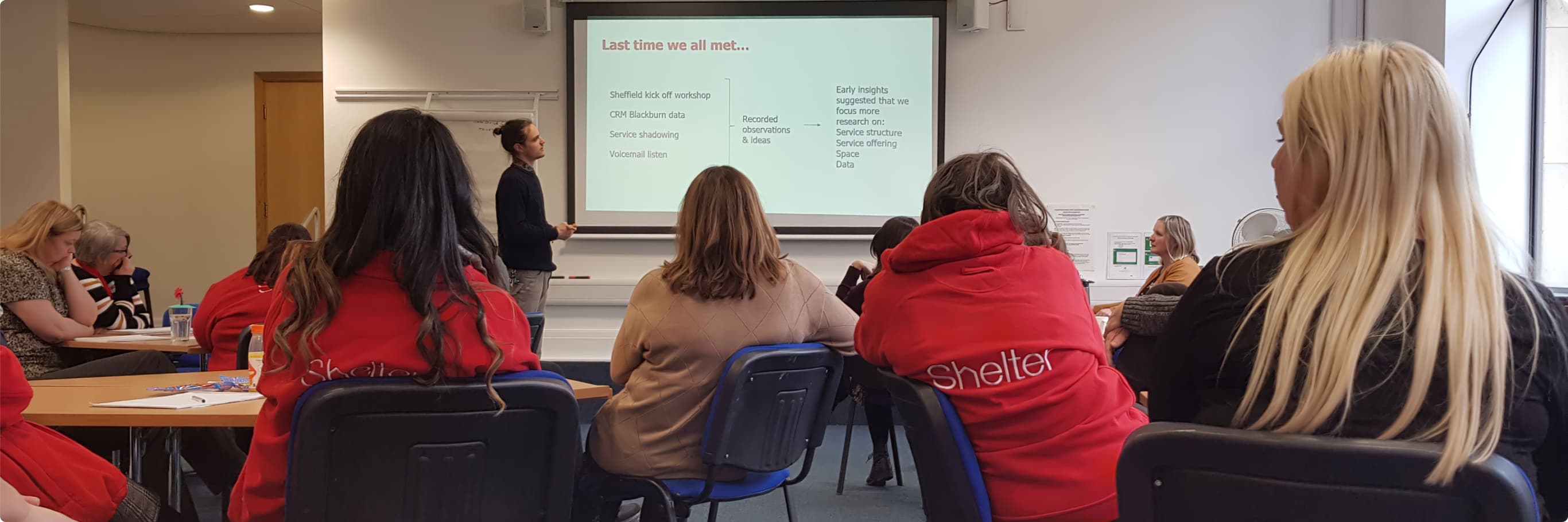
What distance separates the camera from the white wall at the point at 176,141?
23.2 feet

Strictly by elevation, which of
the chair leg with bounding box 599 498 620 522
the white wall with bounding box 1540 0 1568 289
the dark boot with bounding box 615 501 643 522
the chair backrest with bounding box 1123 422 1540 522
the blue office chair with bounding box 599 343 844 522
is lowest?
the dark boot with bounding box 615 501 643 522

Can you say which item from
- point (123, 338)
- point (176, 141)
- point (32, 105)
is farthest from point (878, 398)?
point (176, 141)

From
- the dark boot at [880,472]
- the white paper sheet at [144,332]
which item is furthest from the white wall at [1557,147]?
the white paper sheet at [144,332]

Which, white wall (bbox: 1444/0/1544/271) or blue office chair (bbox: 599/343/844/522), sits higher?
white wall (bbox: 1444/0/1544/271)

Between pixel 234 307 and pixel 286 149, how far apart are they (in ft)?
16.1

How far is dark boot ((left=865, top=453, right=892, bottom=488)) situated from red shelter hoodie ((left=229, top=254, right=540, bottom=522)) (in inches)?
96.7

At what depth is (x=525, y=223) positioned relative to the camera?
14.3 feet

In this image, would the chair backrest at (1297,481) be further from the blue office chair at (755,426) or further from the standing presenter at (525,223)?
the standing presenter at (525,223)

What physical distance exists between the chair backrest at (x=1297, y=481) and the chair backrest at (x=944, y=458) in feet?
1.81

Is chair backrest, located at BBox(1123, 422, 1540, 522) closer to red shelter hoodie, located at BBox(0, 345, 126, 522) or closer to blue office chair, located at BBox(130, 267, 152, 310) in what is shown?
red shelter hoodie, located at BBox(0, 345, 126, 522)

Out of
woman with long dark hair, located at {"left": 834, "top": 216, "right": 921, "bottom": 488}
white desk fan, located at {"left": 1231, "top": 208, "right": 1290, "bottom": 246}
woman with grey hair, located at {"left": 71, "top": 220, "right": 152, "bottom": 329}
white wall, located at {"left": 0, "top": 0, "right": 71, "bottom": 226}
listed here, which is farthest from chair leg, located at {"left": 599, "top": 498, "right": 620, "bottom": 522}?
white wall, located at {"left": 0, "top": 0, "right": 71, "bottom": 226}

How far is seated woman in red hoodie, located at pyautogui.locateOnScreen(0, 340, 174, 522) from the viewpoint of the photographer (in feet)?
4.63

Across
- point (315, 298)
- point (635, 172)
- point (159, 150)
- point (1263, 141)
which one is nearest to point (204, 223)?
point (159, 150)

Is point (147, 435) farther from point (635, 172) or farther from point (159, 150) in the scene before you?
point (159, 150)
